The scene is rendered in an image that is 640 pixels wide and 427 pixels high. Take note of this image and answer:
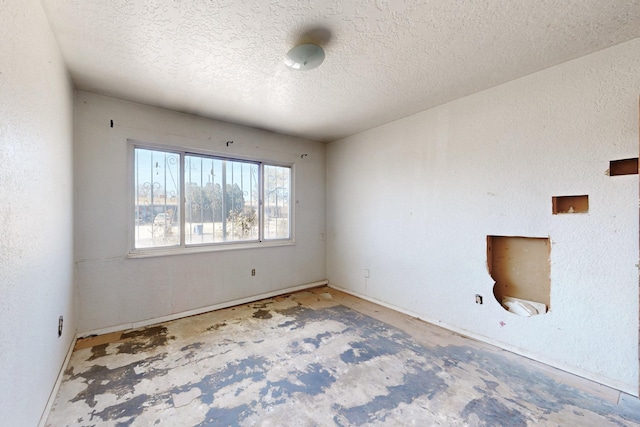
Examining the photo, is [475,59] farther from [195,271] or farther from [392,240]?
[195,271]

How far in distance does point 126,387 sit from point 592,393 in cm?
338

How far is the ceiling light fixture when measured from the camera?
6.20ft

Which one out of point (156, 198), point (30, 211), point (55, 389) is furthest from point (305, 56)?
point (55, 389)

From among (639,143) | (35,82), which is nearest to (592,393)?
(639,143)

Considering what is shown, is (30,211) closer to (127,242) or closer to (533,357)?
(127,242)

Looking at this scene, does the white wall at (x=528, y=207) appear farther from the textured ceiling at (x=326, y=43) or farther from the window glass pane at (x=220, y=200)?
the window glass pane at (x=220, y=200)

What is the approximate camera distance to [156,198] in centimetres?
307

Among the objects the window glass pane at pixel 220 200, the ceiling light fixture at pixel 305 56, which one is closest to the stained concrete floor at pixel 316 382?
the window glass pane at pixel 220 200

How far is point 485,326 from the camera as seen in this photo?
2576 millimetres

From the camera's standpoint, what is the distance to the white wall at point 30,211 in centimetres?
109

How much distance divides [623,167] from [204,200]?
162 inches

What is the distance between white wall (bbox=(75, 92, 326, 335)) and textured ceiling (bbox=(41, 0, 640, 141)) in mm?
297

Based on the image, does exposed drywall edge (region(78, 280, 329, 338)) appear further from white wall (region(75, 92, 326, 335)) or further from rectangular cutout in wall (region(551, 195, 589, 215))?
rectangular cutout in wall (region(551, 195, 589, 215))

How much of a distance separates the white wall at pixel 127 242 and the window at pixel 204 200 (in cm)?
16
